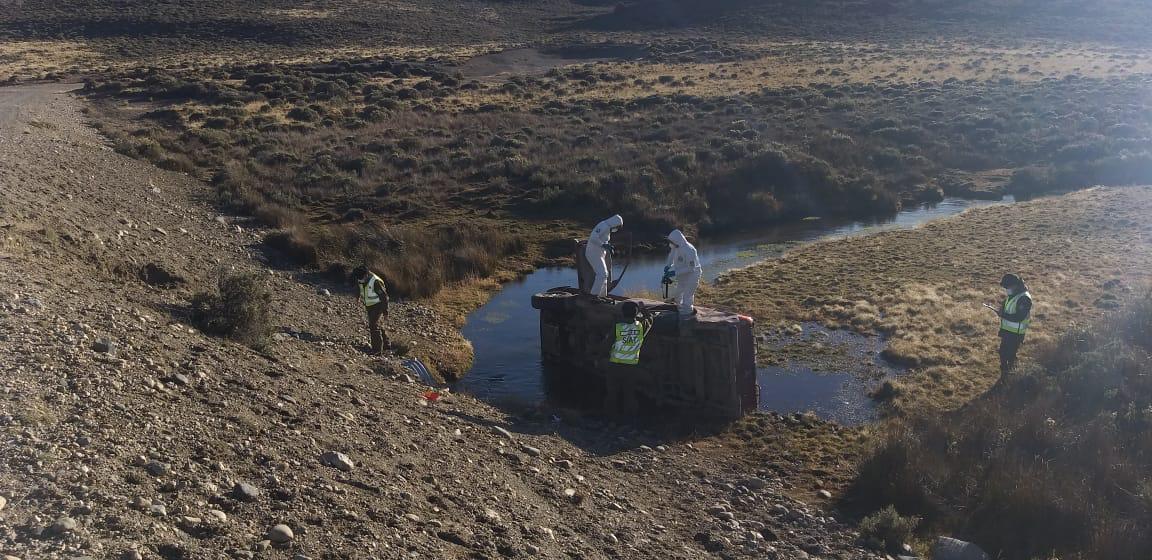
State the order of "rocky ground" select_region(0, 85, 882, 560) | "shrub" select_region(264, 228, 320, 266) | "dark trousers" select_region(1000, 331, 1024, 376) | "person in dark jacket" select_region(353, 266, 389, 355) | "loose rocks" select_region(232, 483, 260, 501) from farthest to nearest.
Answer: "shrub" select_region(264, 228, 320, 266), "person in dark jacket" select_region(353, 266, 389, 355), "dark trousers" select_region(1000, 331, 1024, 376), "loose rocks" select_region(232, 483, 260, 501), "rocky ground" select_region(0, 85, 882, 560)

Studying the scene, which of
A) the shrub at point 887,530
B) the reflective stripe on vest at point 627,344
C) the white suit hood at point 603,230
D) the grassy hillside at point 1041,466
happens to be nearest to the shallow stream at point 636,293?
the reflective stripe on vest at point 627,344

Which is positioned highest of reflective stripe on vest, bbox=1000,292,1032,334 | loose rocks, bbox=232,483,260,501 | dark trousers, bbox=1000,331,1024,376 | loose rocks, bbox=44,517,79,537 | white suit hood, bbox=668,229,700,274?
loose rocks, bbox=44,517,79,537

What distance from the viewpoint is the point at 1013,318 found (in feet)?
51.9

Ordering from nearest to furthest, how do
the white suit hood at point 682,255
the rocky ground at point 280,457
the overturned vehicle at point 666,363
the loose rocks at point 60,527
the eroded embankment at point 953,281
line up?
the loose rocks at point 60,527
the rocky ground at point 280,457
the white suit hood at point 682,255
the overturned vehicle at point 666,363
the eroded embankment at point 953,281

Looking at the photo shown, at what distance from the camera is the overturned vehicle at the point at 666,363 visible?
598 inches

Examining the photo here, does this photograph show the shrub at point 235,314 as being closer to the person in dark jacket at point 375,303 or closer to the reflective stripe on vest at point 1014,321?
the person in dark jacket at point 375,303

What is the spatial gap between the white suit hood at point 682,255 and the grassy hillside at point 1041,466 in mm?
3854

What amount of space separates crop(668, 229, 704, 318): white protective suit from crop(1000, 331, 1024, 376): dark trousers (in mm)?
5262

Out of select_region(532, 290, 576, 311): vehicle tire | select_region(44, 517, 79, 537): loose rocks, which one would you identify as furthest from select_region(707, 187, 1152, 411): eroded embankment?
select_region(44, 517, 79, 537): loose rocks

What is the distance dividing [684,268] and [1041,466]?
5649 millimetres

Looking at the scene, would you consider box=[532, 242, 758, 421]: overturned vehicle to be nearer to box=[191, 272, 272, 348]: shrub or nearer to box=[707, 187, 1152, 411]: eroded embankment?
box=[707, 187, 1152, 411]: eroded embankment

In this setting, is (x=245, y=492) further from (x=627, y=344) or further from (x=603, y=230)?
(x=603, y=230)

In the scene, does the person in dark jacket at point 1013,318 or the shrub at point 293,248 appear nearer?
the person in dark jacket at point 1013,318

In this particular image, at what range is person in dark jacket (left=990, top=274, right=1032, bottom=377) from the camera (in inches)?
619
